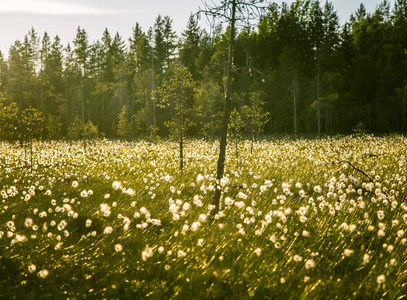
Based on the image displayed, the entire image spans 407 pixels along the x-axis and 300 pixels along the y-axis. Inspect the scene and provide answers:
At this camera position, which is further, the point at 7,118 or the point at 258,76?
the point at 258,76

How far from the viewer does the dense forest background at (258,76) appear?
116ft

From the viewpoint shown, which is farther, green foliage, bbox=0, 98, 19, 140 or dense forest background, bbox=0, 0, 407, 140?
dense forest background, bbox=0, 0, 407, 140

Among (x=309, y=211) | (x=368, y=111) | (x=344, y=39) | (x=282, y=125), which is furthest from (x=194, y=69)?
(x=309, y=211)

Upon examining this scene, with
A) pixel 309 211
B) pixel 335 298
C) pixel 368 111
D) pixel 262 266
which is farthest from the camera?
pixel 368 111

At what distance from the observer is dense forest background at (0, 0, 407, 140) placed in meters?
35.4

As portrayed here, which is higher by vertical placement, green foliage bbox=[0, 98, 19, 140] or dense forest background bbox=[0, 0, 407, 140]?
dense forest background bbox=[0, 0, 407, 140]

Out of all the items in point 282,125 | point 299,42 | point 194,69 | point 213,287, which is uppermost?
point 299,42

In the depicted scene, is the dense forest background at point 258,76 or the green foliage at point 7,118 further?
the dense forest background at point 258,76

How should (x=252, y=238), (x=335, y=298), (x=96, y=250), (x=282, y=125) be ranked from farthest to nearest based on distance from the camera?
(x=282, y=125) → (x=252, y=238) → (x=96, y=250) → (x=335, y=298)

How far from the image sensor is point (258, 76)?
3397 centimetres

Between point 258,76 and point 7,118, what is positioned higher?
point 258,76

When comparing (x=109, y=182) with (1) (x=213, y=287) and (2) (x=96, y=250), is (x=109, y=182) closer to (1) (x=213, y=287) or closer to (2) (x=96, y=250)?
(2) (x=96, y=250)

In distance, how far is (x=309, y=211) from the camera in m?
5.02

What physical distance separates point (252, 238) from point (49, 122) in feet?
133
